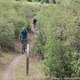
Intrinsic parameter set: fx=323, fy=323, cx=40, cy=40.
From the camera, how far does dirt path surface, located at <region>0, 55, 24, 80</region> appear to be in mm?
14594

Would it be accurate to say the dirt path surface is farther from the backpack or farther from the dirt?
the backpack

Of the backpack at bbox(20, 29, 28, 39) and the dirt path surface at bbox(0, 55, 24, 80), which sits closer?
the dirt path surface at bbox(0, 55, 24, 80)

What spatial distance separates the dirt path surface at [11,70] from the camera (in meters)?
14.6

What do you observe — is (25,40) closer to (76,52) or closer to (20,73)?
(20,73)

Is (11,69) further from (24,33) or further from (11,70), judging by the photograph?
(24,33)

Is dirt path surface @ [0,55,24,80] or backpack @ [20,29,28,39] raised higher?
backpack @ [20,29,28,39]

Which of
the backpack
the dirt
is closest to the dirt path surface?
the dirt

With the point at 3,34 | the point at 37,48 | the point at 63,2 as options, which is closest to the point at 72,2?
the point at 63,2

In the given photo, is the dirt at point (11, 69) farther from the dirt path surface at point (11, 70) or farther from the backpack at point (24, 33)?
the backpack at point (24, 33)

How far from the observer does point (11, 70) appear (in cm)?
1606

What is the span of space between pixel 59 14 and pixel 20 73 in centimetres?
386

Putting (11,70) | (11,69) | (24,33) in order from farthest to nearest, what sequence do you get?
(24,33) < (11,69) < (11,70)

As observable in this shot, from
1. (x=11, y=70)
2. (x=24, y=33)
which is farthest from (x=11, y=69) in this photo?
(x=24, y=33)

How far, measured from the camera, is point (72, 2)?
40.8 feet
